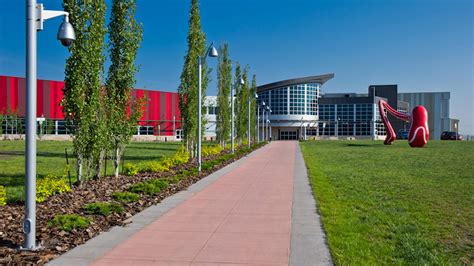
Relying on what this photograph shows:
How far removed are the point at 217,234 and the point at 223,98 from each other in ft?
88.1

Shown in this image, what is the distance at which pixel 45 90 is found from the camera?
6462 cm

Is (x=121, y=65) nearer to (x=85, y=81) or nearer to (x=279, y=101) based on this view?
(x=85, y=81)

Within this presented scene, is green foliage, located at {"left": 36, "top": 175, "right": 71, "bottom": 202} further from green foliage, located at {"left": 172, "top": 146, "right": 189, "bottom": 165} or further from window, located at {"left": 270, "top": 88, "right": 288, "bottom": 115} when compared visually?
window, located at {"left": 270, "top": 88, "right": 288, "bottom": 115}

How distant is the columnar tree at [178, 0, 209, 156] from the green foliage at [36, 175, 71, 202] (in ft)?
39.1

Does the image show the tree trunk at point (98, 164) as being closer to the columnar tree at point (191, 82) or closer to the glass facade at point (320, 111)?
the columnar tree at point (191, 82)

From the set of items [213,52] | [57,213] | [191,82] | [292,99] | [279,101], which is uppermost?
[292,99]

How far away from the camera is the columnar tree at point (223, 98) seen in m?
33.4

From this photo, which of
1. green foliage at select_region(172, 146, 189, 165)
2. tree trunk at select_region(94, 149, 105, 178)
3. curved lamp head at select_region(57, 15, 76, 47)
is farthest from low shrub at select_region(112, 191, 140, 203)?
green foliage at select_region(172, 146, 189, 165)

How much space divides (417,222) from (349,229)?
164 cm

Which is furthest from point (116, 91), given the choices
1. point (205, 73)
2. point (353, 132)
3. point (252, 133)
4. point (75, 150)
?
point (353, 132)

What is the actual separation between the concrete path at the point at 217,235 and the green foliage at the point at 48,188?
2267 mm

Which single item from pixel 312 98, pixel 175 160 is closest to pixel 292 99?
pixel 312 98

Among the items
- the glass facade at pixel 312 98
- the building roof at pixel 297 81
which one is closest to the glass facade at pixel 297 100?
the building roof at pixel 297 81

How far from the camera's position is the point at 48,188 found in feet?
32.3
